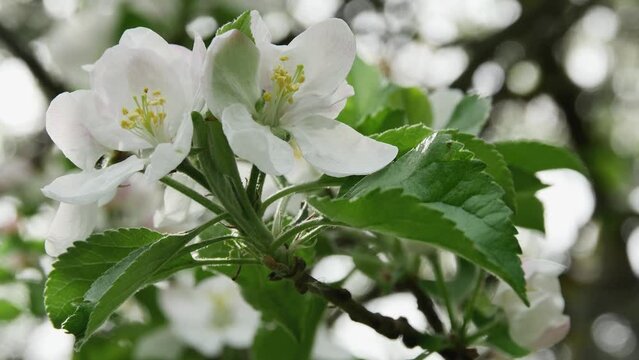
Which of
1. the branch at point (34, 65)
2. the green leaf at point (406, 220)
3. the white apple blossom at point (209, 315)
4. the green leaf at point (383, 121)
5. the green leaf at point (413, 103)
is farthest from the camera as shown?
the branch at point (34, 65)

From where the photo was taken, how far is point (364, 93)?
1265 millimetres

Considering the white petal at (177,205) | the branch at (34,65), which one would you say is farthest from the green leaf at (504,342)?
the branch at (34,65)

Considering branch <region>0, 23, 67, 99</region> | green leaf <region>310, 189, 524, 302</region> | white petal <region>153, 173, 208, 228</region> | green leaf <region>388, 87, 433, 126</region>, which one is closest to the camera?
green leaf <region>310, 189, 524, 302</region>

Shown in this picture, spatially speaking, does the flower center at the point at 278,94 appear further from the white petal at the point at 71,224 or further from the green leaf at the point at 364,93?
the green leaf at the point at 364,93

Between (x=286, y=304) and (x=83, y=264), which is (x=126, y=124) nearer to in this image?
(x=83, y=264)

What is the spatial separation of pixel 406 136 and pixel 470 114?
43 cm

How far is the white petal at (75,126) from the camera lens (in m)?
0.80

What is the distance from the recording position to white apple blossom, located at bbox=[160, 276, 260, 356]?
6.83 ft

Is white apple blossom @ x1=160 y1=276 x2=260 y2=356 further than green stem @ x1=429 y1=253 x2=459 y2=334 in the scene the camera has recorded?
Yes

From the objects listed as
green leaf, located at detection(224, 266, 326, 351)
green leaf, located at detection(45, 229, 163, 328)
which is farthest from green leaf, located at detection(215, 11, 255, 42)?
green leaf, located at detection(224, 266, 326, 351)

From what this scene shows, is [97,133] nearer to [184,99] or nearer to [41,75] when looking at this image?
[184,99]

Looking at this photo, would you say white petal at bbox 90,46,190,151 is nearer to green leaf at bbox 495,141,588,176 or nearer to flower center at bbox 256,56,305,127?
flower center at bbox 256,56,305,127

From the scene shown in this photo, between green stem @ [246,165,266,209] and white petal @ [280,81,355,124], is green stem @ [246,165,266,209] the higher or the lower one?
the lower one

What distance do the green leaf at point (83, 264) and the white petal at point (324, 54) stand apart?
8.4 inches
